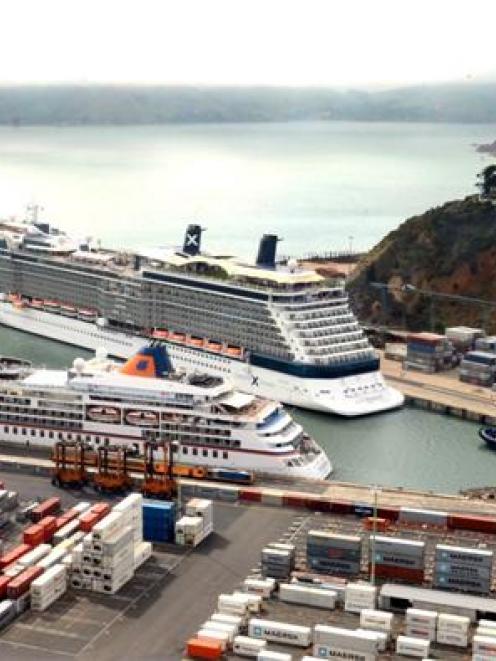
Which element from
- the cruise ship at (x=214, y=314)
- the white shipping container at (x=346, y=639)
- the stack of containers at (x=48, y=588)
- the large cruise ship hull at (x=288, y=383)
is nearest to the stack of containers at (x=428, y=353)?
the cruise ship at (x=214, y=314)

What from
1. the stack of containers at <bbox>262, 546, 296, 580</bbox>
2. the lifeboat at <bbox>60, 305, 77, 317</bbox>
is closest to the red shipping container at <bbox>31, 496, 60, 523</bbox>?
the stack of containers at <bbox>262, 546, 296, 580</bbox>

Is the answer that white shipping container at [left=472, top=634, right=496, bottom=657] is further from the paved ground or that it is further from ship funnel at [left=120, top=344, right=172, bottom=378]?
ship funnel at [left=120, top=344, right=172, bottom=378]

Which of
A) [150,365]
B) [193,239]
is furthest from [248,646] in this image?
[193,239]

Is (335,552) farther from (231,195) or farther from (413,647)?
(231,195)

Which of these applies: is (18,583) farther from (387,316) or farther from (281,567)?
(387,316)

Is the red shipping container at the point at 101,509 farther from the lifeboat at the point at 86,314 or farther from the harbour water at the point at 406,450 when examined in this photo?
the lifeboat at the point at 86,314

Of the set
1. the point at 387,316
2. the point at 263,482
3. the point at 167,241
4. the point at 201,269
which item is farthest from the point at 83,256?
the point at 167,241
